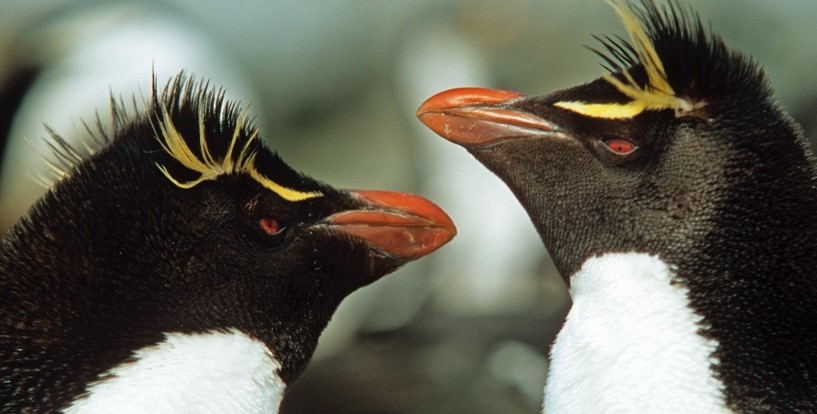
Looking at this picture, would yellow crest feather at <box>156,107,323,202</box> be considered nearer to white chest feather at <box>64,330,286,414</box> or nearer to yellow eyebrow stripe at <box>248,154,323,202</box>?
yellow eyebrow stripe at <box>248,154,323,202</box>

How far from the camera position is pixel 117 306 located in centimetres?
143

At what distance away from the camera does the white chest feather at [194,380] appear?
1.37m

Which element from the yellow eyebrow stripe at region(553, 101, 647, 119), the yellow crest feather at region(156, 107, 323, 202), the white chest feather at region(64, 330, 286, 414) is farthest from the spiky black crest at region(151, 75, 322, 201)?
the yellow eyebrow stripe at region(553, 101, 647, 119)

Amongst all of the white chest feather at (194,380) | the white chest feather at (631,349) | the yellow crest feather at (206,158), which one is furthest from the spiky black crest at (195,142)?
the white chest feather at (631,349)

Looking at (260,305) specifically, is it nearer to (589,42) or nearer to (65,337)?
(65,337)

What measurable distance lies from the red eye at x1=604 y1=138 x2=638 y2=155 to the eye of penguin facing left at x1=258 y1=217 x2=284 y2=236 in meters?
0.52

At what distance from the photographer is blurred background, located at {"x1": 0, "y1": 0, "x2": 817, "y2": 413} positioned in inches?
163

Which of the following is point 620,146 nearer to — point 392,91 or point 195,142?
point 195,142

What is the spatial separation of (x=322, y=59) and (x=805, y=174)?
611 cm

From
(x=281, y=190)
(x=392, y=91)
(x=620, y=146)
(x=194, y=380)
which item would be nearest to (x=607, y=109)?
(x=620, y=146)

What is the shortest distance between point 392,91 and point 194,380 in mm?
5249

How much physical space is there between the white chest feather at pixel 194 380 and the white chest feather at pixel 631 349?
43 centimetres

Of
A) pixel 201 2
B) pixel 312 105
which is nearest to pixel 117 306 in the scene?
pixel 312 105

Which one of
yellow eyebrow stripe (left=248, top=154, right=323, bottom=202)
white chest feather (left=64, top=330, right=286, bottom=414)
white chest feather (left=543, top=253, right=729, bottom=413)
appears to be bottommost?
white chest feather (left=64, top=330, right=286, bottom=414)
